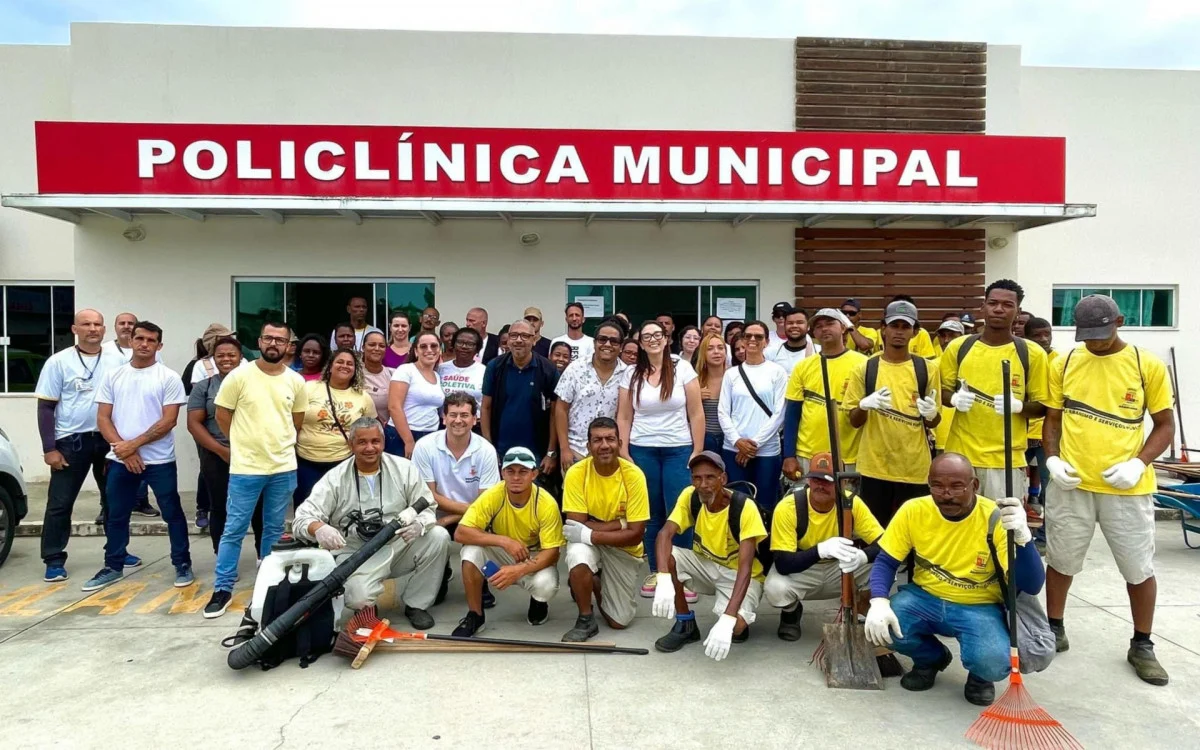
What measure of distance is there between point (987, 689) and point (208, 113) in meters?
9.89

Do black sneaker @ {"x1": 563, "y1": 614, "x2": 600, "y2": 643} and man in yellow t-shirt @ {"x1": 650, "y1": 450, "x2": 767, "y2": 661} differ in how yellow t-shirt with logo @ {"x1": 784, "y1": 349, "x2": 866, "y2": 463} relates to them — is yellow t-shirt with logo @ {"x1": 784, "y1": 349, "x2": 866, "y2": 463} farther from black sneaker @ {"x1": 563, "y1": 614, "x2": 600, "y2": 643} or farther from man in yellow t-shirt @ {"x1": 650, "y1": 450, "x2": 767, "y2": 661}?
black sneaker @ {"x1": 563, "y1": 614, "x2": 600, "y2": 643}

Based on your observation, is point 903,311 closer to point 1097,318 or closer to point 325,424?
point 1097,318

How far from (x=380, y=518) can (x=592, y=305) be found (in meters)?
4.99

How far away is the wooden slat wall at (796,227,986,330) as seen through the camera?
9328 mm

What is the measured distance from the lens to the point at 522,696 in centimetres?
367

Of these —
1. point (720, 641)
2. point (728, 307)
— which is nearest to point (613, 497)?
point (720, 641)

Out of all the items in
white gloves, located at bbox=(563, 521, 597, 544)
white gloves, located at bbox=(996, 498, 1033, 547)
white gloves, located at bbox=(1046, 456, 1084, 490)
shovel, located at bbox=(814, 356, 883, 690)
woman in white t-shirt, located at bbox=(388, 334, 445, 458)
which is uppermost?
woman in white t-shirt, located at bbox=(388, 334, 445, 458)

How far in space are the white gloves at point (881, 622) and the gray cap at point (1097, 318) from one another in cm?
168

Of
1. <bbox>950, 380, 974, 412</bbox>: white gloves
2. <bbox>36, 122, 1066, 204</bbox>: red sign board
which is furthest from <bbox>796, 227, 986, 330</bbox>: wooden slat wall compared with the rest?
<bbox>950, 380, 974, 412</bbox>: white gloves

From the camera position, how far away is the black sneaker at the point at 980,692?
355 cm

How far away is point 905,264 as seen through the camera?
947 centimetres

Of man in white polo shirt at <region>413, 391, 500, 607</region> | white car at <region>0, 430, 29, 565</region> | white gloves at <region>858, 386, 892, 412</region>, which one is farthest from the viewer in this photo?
white car at <region>0, 430, 29, 565</region>

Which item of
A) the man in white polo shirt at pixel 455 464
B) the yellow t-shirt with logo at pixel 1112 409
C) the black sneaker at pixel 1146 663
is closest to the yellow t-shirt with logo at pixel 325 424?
the man in white polo shirt at pixel 455 464

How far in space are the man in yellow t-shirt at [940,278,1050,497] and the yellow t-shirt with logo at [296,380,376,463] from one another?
4092 millimetres
